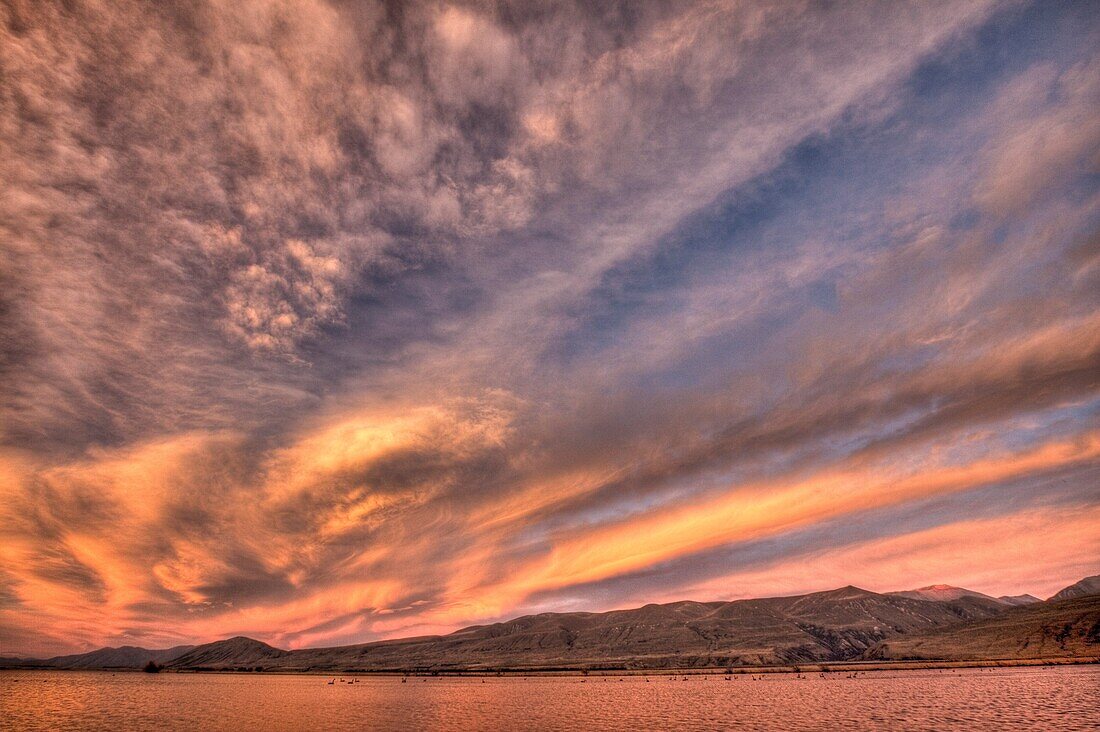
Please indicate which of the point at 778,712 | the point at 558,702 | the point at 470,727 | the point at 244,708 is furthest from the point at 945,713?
the point at 244,708

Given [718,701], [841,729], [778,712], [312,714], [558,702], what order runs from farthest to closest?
1. [558,702]
2. [718,701]
3. [312,714]
4. [778,712]
5. [841,729]

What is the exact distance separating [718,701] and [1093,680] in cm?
8221

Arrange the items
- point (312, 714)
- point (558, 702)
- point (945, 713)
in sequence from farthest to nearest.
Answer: point (558, 702), point (312, 714), point (945, 713)

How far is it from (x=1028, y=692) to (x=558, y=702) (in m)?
85.1

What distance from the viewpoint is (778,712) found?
260 ft

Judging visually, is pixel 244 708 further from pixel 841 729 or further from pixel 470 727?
pixel 841 729

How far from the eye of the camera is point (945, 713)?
69875 mm

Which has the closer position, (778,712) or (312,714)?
(778,712)

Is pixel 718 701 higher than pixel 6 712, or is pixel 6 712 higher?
pixel 6 712

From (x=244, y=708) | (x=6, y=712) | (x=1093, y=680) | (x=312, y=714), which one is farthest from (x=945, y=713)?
(x=6, y=712)

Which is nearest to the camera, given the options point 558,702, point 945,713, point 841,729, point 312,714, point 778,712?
point 841,729

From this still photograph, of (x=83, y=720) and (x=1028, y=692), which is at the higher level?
(x=83, y=720)

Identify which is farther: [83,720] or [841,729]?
[83,720]

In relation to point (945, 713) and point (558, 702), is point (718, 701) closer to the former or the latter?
point (558, 702)
